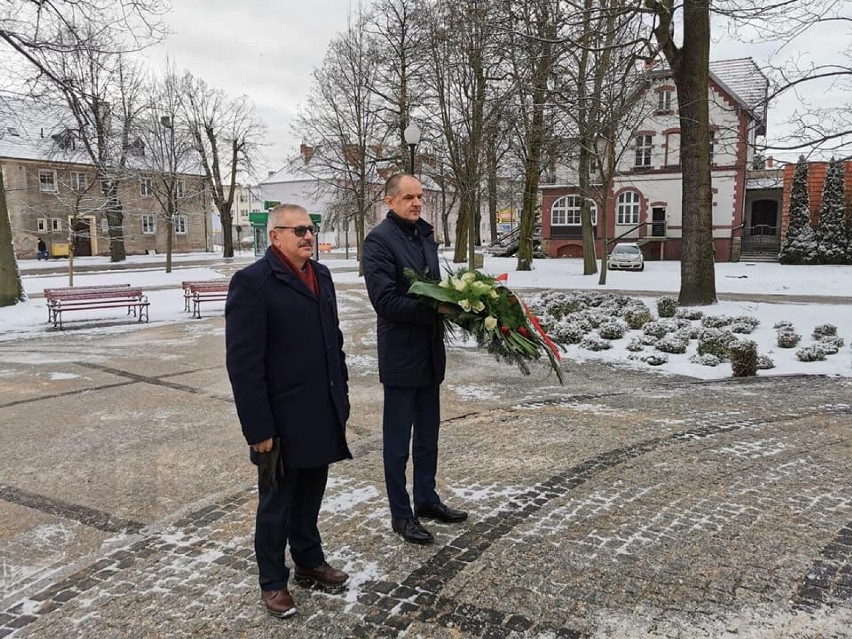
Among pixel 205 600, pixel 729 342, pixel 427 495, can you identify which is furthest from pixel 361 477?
pixel 729 342

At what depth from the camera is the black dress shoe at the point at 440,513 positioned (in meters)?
4.18

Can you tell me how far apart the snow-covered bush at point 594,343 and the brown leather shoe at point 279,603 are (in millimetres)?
8527

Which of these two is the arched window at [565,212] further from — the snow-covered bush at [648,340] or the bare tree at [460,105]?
the snow-covered bush at [648,340]

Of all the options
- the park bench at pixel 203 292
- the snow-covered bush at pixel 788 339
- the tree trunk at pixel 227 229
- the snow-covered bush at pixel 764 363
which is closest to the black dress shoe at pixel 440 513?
the snow-covered bush at pixel 764 363

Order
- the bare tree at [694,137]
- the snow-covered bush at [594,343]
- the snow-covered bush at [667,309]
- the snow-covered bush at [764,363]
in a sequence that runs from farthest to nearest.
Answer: the bare tree at [694,137] → the snow-covered bush at [667,309] → the snow-covered bush at [594,343] → the snow-covered bush at [764,363]

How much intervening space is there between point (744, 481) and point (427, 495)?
247 cm

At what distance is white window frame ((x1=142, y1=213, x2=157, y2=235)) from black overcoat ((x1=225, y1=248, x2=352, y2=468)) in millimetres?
50562

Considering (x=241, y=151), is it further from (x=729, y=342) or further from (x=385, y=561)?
(x=385, y=561)

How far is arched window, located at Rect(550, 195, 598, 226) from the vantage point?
128ft

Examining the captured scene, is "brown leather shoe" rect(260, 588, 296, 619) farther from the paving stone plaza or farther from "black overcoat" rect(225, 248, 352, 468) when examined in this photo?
"black overcoat" rect(225, 248, 352, 468)

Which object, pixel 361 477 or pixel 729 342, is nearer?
pixel 361 477

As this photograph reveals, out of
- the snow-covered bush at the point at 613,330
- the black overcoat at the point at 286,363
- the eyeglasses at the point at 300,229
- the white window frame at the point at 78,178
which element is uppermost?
the white window frame at the point at 78,178

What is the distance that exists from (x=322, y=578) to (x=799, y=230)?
34.3 m

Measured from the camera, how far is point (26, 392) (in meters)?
8.15
